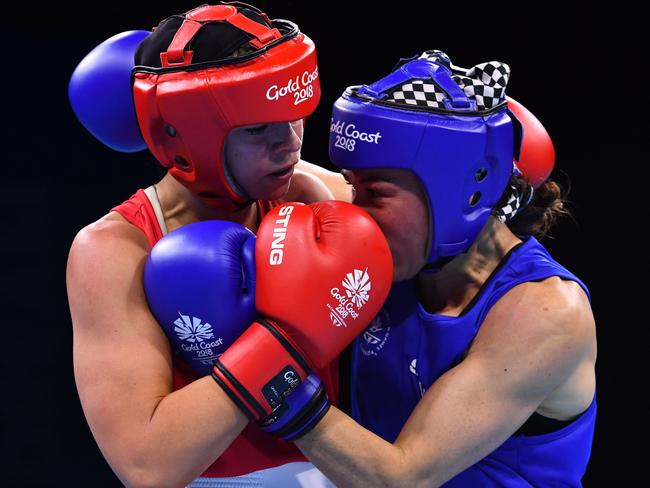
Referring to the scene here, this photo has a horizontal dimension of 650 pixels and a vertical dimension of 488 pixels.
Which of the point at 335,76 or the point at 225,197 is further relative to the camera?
the point at 335,76

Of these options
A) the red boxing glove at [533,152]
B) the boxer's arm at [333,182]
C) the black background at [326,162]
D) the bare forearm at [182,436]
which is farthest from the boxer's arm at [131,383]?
the black background at [326,162]

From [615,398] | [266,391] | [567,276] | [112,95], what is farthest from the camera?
[615,398]

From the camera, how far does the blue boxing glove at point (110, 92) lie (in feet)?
8.02

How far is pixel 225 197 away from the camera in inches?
89.7

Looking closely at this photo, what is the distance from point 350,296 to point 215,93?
0.53 metres

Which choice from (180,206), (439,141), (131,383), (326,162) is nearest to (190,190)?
(180,206)

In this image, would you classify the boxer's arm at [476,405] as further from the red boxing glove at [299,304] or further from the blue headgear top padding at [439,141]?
the blue headgear top padding at [439,141]

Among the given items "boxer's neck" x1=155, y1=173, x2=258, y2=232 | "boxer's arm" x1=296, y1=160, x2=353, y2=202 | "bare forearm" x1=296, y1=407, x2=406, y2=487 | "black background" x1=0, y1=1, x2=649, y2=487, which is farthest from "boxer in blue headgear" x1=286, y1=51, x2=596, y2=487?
"black background" x1=0, y1=1, x2=649, y2=487

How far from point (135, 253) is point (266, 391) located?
1.62ft

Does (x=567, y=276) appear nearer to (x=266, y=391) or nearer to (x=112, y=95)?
(x=266, y=391)

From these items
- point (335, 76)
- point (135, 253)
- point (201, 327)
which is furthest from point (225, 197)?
point (335, 76)

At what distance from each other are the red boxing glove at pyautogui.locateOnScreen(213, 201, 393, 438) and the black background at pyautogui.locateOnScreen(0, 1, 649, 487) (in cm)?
177

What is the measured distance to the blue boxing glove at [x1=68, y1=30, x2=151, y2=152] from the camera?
2.45 meters

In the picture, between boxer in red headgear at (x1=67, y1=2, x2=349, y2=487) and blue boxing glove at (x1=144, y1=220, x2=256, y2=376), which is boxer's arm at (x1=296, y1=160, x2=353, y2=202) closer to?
boxer in red headgear at (x1=67, y1=2, x2=349, y2=487)
